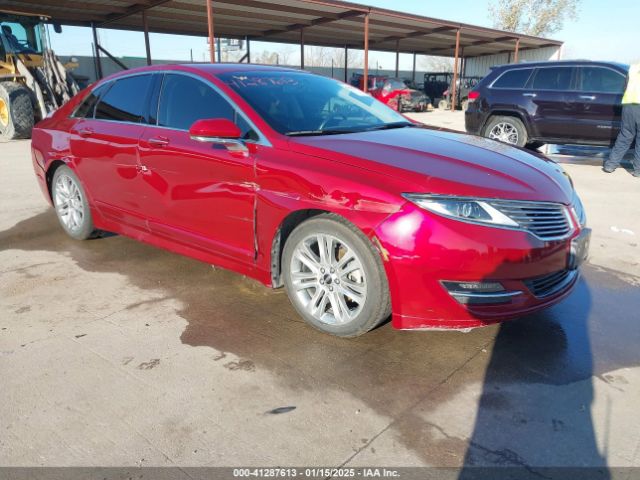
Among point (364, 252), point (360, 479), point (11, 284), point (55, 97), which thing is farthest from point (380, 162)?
point (55, 97)

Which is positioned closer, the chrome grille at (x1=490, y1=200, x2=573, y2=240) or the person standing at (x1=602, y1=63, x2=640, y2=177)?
the chrome grille at (x1=490, y1=200, x2=573, y2=240)

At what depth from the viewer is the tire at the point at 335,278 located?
8.99 ft

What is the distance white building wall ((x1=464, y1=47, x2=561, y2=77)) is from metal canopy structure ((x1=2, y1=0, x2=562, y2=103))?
242 cm

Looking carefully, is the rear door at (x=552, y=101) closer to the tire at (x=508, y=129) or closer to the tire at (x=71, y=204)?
the tire at (x=508, y=129)

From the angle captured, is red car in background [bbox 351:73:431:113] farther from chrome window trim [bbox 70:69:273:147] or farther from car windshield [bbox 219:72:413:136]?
chrome window trim [bbox 70:69:273:147]

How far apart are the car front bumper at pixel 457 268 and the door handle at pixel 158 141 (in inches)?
74.4

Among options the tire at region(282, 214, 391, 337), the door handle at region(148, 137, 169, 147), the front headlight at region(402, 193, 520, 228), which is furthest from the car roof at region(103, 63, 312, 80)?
the front headlight at region(402, 193, 520, 228)

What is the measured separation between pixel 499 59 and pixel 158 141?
37879mm

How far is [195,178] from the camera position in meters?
3.48

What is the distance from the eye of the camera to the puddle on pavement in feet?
8.54

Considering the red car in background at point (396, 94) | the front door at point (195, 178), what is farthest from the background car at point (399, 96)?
the front door at point (195, 178)

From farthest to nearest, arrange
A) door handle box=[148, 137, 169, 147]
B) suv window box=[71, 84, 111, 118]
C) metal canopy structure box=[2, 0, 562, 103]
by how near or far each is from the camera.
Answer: metal canopy structure box=[2, 0, 562, 103] < suv window box=[71, 84, 111, 118] < door handle box=[148, 137, 169, 147]

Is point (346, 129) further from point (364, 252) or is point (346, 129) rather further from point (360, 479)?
point (360, 479)

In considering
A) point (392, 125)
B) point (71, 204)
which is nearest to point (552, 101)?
point (392, 125)
